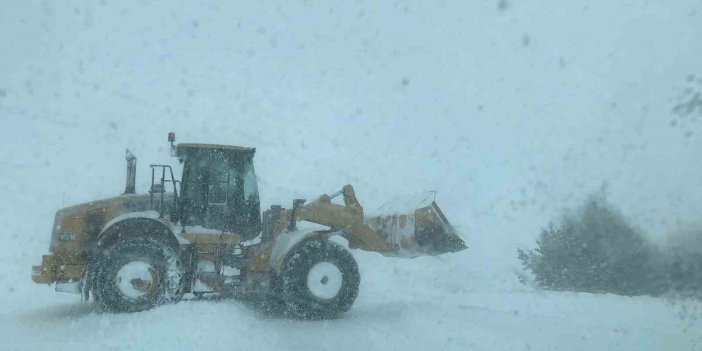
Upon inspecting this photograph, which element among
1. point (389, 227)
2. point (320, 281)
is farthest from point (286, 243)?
point (389, 227)

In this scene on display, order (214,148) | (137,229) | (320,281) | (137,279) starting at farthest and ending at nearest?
(214,148)
(320,281)
(137,229)
(137,279)

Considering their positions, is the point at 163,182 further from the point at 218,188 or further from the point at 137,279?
the point at 137,279

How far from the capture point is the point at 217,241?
958cm

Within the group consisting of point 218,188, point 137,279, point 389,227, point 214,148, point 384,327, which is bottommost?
point 384,327

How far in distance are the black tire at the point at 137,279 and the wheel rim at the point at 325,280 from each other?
1820 mm

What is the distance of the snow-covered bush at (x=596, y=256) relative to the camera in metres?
16.1

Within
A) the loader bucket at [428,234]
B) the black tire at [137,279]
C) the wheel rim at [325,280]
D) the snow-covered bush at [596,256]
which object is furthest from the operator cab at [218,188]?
the snow-covered bush at [596,256]

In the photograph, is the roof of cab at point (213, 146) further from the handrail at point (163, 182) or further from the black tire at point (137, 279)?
the black tire at point (137, 279)

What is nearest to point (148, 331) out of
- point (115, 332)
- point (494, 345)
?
point (115, 332)

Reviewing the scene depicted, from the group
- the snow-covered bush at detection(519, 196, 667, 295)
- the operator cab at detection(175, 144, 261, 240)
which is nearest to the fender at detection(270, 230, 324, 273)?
the operator cab at detection(175, 144, 261, 240)

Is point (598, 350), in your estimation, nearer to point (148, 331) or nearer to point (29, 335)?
point (148, 331)

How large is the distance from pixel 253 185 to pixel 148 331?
3407mm

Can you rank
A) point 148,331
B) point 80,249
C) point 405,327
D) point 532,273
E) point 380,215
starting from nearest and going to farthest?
1. point 148,331
2. point 405,327
3. point 80,249
4. point 380,215
5. point 532,273

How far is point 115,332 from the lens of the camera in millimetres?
7566
